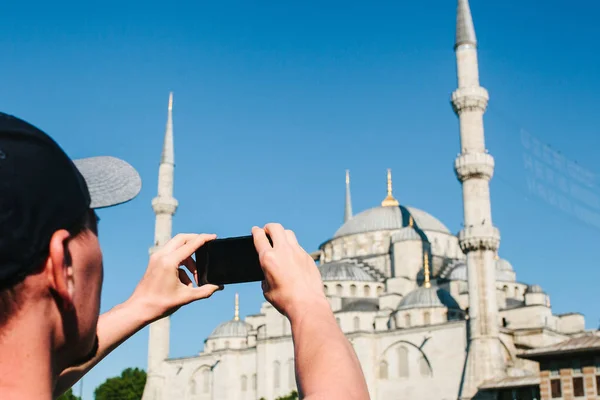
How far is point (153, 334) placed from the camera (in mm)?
49094

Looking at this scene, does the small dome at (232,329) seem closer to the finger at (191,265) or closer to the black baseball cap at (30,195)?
the finger at (191,265)

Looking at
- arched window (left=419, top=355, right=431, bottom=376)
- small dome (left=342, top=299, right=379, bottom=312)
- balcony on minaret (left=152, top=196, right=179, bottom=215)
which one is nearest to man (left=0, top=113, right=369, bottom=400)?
arched window (left=419, top=355, right=431, bottom=376)

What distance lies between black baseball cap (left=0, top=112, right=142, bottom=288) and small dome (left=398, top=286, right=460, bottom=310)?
4235cm

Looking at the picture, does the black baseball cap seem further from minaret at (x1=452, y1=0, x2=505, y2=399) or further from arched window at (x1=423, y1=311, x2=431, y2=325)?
arched window at (x1=423, y1=311, x2=431, y2=325)

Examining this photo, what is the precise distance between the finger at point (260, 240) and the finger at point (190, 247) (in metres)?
0.27

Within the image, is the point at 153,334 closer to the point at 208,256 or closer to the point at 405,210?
the point at 405,210

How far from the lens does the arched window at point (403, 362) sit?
41250mm

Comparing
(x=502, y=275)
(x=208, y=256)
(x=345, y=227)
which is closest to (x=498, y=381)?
(x=502, y=275)

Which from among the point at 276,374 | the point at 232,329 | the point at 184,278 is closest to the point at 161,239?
the point at 232,329

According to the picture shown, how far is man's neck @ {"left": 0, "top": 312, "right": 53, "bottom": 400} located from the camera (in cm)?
127

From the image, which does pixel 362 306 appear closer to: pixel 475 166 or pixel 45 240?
Result: pixel 475 166

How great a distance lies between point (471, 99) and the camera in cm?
3709

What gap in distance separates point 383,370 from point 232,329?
43.3ft

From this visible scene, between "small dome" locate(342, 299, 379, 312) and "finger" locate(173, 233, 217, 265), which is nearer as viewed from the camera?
"finger" locate(173, 233, 217, 265)
